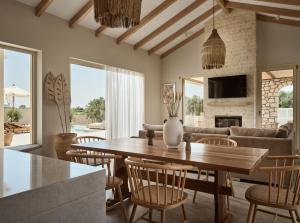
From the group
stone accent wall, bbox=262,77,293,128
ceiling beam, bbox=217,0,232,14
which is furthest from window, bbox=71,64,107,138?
stone accent wall, bbox=262,77,293,128

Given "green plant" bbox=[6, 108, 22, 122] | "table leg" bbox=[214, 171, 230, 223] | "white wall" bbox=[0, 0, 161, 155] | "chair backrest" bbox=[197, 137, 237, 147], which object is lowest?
"table leg" bbox=[214, 171, 230, 223]

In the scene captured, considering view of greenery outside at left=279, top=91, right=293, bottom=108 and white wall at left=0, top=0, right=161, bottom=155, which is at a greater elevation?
white wall at left=0, top=0, right=161, bottom=155

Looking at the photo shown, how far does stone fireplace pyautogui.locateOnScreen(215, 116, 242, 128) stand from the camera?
688 centimetres

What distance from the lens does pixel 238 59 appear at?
6.89 meters

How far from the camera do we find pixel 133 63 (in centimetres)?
710

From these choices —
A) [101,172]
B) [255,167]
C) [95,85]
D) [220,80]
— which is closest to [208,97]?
[220,80]

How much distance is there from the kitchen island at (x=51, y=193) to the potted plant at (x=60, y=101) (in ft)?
11.4

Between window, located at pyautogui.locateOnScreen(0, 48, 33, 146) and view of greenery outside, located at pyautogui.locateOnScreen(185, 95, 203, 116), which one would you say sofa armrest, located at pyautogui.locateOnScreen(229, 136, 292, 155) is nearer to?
window, located at pyautogui.locateOnScreen(0, 48, 33, 146)

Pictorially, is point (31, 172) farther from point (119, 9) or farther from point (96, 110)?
point (96, 110)

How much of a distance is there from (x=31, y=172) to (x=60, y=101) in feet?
13.9

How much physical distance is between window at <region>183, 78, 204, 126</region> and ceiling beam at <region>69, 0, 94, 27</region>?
414 cm

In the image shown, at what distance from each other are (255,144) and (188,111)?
4314mm

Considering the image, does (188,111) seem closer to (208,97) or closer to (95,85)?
(208,97)

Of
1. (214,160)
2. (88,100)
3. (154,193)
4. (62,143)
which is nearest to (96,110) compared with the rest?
(88,100)
